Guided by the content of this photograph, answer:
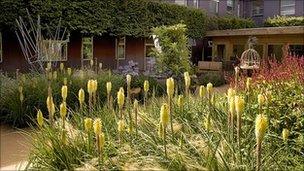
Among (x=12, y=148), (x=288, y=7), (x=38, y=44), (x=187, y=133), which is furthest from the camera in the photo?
(x=288, y=7)

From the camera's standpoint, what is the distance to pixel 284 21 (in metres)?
22.3

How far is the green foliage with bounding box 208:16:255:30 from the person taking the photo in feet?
74.6

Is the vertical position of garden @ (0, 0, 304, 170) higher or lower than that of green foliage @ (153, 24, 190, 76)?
lower

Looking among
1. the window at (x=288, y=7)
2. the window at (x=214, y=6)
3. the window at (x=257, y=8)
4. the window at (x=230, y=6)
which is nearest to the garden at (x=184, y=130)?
the window at (x=214, y=6)

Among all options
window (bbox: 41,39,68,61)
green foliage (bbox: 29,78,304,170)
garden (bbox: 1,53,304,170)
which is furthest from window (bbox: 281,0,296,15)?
green foliage (bbox: 29,78,304,170)

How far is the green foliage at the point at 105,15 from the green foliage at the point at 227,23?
1976 millimetres

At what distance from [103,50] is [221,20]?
8909 millimetres

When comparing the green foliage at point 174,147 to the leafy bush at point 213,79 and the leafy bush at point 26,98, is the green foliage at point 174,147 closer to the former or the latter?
the leafy bush at point 26,98

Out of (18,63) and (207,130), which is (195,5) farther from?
(207,130)

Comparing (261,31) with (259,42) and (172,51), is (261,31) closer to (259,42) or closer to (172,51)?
(259,42)

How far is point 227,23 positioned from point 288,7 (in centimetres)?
423

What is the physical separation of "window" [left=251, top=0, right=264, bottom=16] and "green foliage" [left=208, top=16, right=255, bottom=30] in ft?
5.10

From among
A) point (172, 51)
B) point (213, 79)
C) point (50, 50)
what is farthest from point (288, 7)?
point (50, 50)

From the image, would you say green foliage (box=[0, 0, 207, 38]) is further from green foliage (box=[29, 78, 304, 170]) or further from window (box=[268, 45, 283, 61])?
green foliage (box=[29, 78, 304, 170])
